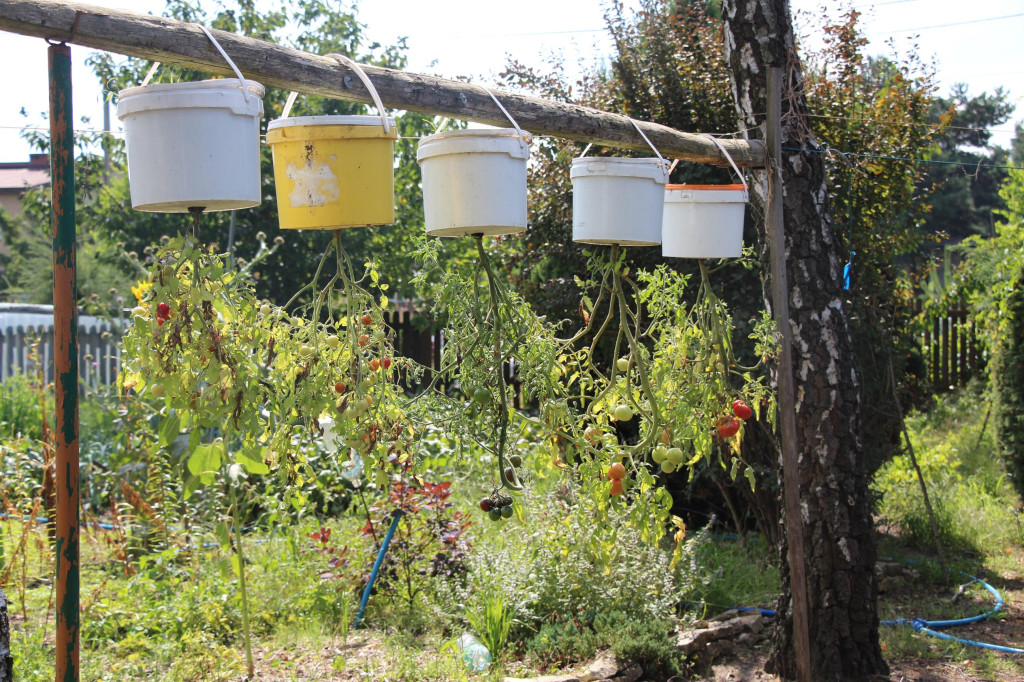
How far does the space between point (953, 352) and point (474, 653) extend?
245 inches

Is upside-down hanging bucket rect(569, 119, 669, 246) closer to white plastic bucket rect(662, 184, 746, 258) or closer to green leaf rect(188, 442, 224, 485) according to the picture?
white plastic bucket rect(662, 184, 746, 258)

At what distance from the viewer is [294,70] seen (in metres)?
1.62

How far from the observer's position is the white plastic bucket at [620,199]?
195 centimetres

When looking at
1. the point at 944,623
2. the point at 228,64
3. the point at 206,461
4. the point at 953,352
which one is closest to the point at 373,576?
the point at 206,461

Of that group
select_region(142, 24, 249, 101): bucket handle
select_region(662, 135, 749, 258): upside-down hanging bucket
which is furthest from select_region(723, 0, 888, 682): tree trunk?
select_region(142, 24, 249, 101): bucket handle

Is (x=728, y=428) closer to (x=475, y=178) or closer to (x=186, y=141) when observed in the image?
(x=475, y=178)

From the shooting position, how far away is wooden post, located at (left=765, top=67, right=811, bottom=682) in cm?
253

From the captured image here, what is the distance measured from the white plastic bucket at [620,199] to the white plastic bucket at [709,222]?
35cm

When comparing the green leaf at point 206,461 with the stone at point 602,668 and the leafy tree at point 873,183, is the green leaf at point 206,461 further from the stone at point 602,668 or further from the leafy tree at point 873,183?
the leafy tree at point 873,183

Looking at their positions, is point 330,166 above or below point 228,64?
below

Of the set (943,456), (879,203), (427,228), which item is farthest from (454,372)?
(943,456)

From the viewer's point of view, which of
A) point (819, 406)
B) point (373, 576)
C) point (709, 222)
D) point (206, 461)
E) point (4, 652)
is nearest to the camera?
point (206, 461)

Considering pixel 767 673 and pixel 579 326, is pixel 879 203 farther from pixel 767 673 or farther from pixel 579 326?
pixel 767 673

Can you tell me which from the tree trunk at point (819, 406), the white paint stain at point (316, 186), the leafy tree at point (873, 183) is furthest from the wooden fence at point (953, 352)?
the white paint stain at point (316, 186)
